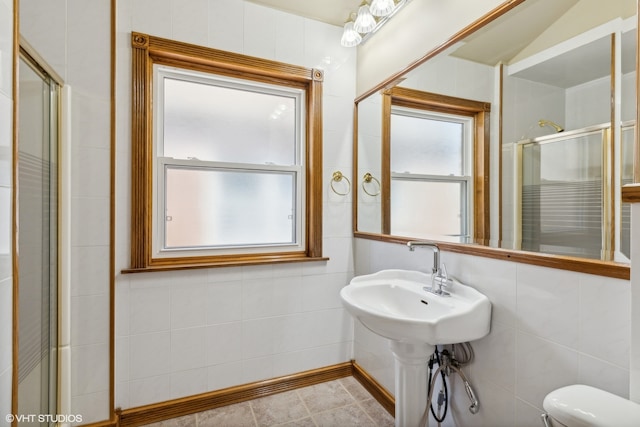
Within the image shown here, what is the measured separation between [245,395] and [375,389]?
78cm

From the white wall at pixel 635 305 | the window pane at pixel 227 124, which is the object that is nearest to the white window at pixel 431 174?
the white wall at pixel 635 305

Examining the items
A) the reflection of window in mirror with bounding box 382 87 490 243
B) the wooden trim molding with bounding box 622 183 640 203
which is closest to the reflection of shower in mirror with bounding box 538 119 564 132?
the reflection of window in mirror with bounding box 382 87 490 243

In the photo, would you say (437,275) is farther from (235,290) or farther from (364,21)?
(364,21)

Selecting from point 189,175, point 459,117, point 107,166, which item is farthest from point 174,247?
point 459,117

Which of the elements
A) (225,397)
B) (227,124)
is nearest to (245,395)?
(225,397)

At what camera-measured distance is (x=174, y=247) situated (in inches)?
70.0

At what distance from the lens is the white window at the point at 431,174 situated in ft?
4.60

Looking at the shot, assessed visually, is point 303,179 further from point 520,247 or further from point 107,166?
point 520,247

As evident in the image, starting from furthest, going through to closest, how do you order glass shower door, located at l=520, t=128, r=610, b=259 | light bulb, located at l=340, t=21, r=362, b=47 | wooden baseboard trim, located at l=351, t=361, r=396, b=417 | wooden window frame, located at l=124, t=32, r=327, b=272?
light bulb, located at l=340, t=21, r=362, b=47, wooden baseboard trim, located at l=351, t=361, r=396, b=417, wooden window frame, located at l=124, t=32, r=327, b=272, glass shower door, located at l=520, t=128, r=610, b=259

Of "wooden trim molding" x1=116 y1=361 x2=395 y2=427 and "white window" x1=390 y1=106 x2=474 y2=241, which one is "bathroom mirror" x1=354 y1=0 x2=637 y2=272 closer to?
"white window" x1=390 y1=106 x2=474 y2=241

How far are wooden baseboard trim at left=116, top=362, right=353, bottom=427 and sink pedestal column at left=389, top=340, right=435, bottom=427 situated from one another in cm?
80

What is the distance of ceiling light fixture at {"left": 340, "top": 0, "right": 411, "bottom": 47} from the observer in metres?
1.66

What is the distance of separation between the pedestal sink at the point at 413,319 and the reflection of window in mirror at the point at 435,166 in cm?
26

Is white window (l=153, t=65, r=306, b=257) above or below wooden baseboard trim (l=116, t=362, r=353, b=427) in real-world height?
above
